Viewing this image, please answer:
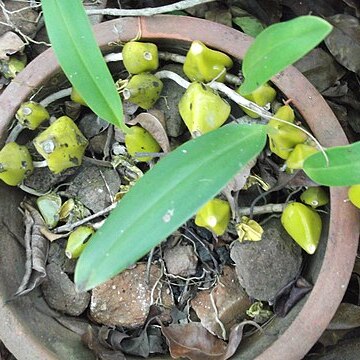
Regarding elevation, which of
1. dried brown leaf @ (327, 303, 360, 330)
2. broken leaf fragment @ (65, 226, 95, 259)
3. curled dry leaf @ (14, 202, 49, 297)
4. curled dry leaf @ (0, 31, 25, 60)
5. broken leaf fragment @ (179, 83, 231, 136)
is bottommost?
dried brown leaf @ (327, 303, 360, 330)

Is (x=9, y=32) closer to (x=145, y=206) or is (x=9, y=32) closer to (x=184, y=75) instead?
(x=184, y=75)

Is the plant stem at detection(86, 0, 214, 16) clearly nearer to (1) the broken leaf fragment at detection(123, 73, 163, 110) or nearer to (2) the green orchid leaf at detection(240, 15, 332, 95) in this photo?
(1) the broken leaf fragment at detection(123, 73, 163, 110)

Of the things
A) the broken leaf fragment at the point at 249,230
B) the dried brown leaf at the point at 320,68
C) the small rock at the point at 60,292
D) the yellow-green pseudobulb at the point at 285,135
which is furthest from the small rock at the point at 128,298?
the dried brown leaf at the point at 320,68

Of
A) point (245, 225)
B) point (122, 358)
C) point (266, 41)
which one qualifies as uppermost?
point (266, 41)

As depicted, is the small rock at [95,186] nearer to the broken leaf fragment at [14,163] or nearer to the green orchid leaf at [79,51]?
the broken leaf fragment at [14,163]

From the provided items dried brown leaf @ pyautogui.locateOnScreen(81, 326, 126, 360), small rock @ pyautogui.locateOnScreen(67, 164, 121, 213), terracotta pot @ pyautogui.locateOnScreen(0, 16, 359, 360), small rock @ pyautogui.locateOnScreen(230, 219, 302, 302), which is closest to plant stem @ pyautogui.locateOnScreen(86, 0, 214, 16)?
terracotta pot @ pyautogui.locateOnScreen(0, 16, 359, 360)

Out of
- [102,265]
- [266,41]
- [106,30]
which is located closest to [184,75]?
[106,30]
